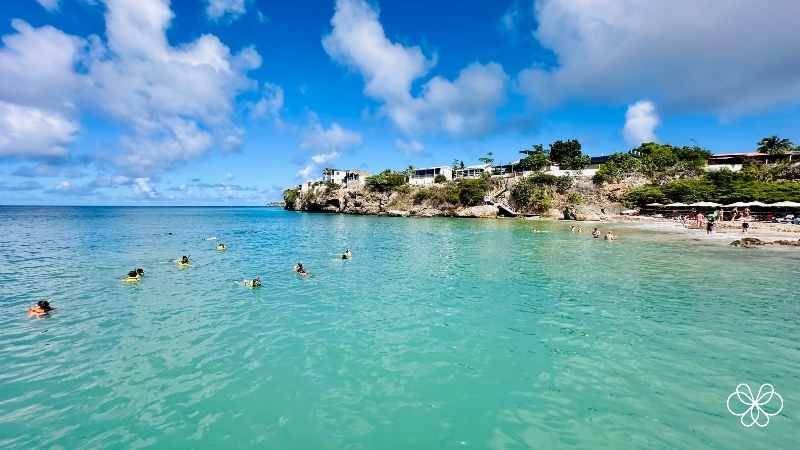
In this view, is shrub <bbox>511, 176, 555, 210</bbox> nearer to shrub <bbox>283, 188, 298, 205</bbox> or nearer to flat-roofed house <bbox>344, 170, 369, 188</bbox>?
flat-roofed house <bbox>344, 170, 369, 188</bbox>

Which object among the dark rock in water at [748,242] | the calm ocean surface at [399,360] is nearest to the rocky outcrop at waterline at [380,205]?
the dark rock in water at [748,242]

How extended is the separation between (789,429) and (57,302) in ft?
70.2

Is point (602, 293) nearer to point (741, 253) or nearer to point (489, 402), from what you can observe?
point (489, 402)

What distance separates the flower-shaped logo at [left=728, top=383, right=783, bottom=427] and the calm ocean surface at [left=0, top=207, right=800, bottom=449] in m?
0.17

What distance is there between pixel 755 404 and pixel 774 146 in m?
90.0

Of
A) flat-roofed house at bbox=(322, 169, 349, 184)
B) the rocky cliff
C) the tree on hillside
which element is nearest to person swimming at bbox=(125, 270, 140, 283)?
the rocky cliff

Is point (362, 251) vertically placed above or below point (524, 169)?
below

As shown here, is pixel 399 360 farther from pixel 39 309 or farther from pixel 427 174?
pixel 427 174

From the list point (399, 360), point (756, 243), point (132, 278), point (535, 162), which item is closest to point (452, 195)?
point (535, 162)

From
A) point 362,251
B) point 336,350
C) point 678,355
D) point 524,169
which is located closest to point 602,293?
point 678,355

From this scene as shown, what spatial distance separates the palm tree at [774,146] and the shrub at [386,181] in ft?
236

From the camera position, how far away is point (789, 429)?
621 centimetres

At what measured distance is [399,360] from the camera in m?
9.11

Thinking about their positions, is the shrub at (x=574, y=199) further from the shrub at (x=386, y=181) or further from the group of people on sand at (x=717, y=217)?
the shrub at (x=386, y=181)
